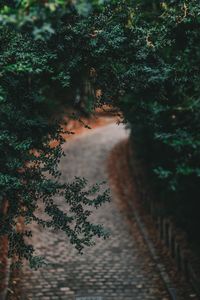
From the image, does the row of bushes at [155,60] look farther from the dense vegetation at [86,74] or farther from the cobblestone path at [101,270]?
the cobblestone path at [101,270]

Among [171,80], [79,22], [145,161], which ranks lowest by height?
[171,80]

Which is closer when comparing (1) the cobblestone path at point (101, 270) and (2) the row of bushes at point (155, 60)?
(2) the row of bushes at point (155, 60)

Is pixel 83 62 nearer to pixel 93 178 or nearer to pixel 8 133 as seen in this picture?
pixel 8 133

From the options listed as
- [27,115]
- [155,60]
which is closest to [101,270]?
[27,115]

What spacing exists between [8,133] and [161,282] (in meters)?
5.86

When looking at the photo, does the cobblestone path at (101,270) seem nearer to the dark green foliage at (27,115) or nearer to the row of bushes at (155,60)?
the dark green foliage at (27,115)

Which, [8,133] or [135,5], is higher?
[135,5]

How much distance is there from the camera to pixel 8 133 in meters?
7.21

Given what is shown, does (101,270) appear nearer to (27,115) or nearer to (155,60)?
(27,115)

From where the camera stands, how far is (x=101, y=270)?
11.6 m

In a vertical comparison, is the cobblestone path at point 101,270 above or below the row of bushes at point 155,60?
below

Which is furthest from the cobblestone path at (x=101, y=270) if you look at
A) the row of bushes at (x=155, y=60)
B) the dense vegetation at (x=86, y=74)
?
the row of bushes at (x=155, y=60)

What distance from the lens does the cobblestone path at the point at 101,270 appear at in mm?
10430

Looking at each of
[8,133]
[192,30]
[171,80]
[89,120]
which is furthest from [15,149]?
[89,120]
